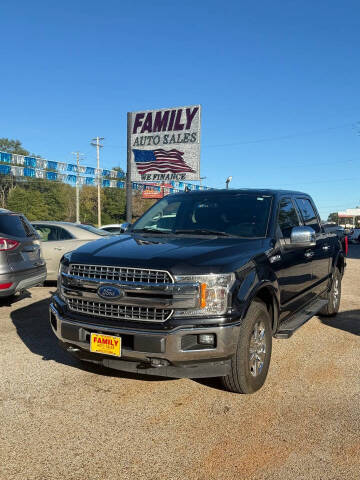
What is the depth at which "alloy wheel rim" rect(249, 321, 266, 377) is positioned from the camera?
11.8 ft

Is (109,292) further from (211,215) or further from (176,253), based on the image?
(211,215)

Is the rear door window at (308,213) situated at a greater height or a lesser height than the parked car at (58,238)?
greater

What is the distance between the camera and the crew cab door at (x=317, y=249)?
538 centimetres

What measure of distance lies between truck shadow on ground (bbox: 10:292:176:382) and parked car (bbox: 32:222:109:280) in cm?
172

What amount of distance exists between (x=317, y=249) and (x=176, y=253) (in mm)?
2757

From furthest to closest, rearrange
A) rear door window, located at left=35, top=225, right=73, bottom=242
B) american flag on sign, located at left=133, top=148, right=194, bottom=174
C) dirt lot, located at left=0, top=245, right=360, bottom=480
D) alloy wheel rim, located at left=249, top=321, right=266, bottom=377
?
american flag on sign, located at left=133, top=148, right=194, bottom=174
rear door window, located at left=35, top=225, right=73, bottom=242
alloy wheel rim, located at left=249, top=321, right=266, bottom=377
dirt lot, located at left=0, top=245, right=360, bottom=480

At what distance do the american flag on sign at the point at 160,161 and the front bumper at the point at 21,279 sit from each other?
10.1 m

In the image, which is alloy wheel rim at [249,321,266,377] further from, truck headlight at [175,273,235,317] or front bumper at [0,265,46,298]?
front bumper at [0,265,46,298]

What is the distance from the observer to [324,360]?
15.1ft

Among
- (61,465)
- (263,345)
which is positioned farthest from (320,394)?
→ (61,465)

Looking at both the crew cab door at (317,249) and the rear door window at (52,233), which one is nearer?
the crew cab door at (317,249)

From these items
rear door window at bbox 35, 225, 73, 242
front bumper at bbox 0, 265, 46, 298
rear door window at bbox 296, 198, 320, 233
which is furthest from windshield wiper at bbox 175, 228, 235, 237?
rear door window at bbox 35, 225, 73, 242

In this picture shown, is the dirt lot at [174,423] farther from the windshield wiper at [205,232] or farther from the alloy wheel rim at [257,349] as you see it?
the windshield wiper at [205,232]

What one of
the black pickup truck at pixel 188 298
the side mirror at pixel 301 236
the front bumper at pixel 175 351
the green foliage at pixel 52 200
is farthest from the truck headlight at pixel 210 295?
the green foliage at pixel 52 200
